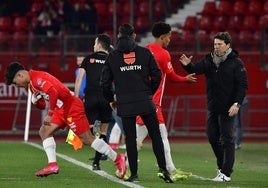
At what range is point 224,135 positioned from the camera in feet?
46.4

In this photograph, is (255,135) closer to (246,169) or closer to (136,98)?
(246,169)

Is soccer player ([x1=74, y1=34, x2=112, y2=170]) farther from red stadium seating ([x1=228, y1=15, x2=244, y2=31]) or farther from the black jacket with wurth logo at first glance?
red stadium seating ([x1=228, y1=15, x2=244, y2=31])

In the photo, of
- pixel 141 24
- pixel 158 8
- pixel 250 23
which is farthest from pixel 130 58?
pixel 158 8

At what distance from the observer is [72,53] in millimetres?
27922

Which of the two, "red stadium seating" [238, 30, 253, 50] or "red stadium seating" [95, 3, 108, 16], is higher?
"red stadium seating" [95, 3, 108, 16]

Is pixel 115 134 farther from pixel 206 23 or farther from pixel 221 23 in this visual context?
pixel 206 23

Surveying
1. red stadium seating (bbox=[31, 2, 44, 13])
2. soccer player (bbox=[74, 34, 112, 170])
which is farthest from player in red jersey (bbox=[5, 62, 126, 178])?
red stadium seating (bbox=[31, 2, 44, 13])

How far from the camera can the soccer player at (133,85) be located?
13.3 m

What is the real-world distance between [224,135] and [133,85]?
1.66 m

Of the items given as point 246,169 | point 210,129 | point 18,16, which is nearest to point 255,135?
point 18,16

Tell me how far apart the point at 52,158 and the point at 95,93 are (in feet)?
9.52

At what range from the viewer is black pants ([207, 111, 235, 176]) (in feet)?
46.3

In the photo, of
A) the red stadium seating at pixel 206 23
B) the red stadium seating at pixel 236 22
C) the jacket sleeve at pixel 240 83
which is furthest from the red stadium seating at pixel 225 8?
the jacket sleeve at pixel 240 83

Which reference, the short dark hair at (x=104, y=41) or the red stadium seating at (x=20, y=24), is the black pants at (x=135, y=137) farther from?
the red stadium seating at (x=20, y=24)
